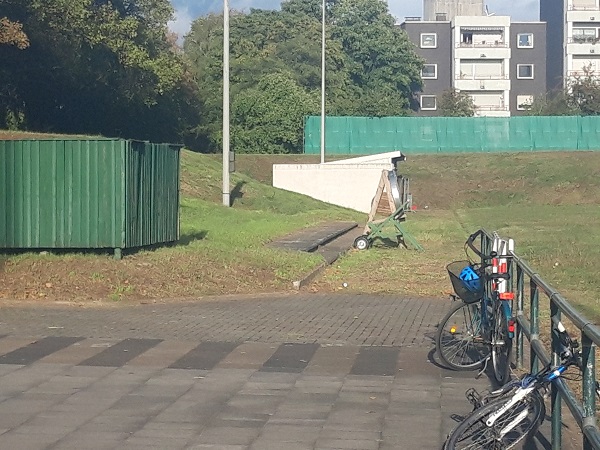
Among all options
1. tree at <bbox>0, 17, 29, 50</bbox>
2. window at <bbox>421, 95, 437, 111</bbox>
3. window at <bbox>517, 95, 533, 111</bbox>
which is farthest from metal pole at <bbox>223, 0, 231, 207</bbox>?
window at <bbox>517, 95, 533, 111</bbox>

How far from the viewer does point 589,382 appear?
4867mm

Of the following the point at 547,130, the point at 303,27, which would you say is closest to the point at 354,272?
the point at 547,130

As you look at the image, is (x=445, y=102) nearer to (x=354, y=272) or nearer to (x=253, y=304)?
(x=354, y=272)

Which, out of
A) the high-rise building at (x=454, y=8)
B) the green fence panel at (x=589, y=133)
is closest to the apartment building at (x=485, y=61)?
the high-rise building at (x=454, y=8)

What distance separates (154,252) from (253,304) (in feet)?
10.3

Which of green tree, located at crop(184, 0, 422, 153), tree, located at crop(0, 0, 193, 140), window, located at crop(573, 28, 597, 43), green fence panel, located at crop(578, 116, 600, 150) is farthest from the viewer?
window, located at crop(573, 28, 597, 43)

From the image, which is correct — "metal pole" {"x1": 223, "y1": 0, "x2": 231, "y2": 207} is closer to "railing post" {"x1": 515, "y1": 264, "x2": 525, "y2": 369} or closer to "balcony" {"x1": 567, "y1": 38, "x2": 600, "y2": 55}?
"railing post" {"x1": 515, "y1": 264, "x2": 525, "y2": 369}

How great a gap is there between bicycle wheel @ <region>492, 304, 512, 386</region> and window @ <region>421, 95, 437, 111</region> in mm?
81999

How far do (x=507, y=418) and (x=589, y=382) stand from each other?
3.31 ft

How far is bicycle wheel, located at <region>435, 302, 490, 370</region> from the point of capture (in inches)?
352

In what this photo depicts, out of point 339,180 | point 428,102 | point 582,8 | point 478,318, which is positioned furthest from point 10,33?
point 582,8

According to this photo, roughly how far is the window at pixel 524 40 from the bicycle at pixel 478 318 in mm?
83887

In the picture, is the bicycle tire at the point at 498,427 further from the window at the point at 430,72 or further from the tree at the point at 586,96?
the window at the point at 430,72

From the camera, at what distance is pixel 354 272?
18125mm
